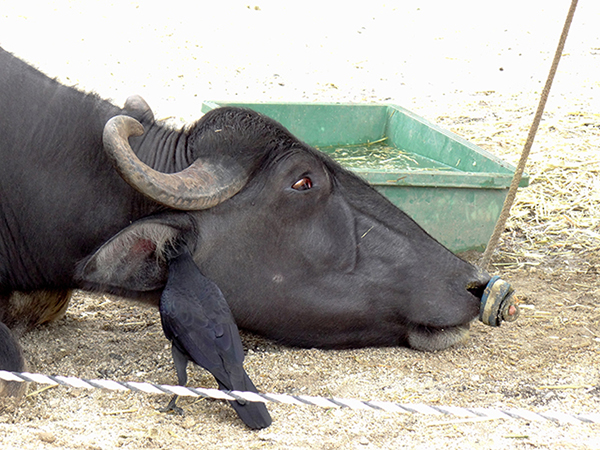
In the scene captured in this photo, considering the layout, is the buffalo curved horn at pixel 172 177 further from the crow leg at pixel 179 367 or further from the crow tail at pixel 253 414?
the crow tail at pixel 253 414

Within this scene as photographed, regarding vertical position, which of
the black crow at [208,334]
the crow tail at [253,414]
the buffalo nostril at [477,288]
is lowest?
the crow tail at [253,414]

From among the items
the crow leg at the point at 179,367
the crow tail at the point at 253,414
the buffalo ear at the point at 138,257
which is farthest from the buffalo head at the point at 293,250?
the crow tail at the point at 253,414

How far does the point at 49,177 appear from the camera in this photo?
131 inches

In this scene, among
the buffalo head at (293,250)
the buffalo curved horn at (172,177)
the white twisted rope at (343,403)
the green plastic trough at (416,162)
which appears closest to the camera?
the white twisted rope at (343,403)

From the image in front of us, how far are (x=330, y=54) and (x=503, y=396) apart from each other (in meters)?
8.48

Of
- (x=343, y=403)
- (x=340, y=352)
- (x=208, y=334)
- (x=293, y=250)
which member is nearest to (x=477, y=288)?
(x=340, y=352)

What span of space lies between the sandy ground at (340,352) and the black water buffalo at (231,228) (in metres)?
0.18

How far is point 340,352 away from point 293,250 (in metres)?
0.58

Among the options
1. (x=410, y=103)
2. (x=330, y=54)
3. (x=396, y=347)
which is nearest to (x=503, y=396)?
(x=396, y=347)

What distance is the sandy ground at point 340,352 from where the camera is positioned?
9.52 ft

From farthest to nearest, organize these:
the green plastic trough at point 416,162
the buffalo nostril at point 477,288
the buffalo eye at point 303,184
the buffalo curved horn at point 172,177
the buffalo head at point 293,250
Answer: the green plastic trough at point 416,162, the buffalo nostril at point 477,288, the buffalo eye at point 303,184, the buffalo head at point 293,250, the buffalo curved horn at point 172,177

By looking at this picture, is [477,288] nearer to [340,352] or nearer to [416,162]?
[340,352]

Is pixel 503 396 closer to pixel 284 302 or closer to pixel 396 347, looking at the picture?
pixel 396 347

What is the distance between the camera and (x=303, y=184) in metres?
3.32
